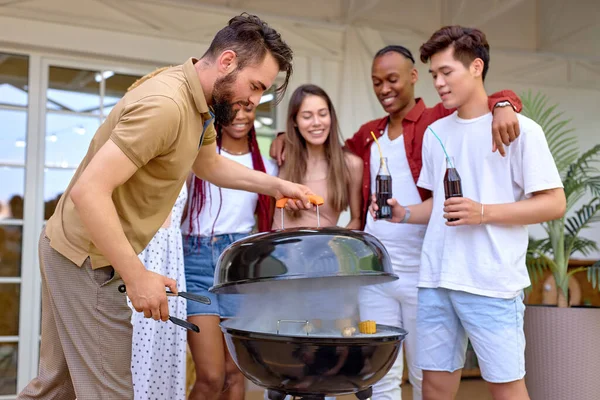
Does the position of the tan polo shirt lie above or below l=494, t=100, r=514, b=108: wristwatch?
below

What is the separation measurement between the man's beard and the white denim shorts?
960 millimetres

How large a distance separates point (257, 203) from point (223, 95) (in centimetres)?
113

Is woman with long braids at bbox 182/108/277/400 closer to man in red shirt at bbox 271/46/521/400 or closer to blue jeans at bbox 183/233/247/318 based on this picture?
blue jeans at bbox 183/233/247/318

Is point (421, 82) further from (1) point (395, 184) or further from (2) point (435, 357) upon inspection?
(2) point (435, 357)

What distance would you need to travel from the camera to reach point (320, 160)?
111 inches

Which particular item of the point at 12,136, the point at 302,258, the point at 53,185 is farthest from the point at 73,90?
the point at 302,258

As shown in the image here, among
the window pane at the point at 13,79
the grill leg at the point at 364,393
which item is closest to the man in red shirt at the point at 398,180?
the grill leg at the point at 364,393

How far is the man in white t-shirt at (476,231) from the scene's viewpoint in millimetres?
2047

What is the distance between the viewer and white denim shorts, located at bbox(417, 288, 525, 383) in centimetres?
204

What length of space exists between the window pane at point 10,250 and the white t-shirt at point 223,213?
178 cm

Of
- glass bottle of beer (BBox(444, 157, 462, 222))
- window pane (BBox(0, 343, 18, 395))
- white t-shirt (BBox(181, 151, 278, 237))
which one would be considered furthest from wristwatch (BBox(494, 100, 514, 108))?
window pane (BBox(0, 343, 18, 395))

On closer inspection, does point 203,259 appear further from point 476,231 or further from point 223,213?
point 476,231

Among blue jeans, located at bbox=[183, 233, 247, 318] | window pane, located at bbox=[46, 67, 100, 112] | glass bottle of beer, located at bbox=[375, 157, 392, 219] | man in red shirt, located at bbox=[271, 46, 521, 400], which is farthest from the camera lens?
window pane, located at bbox=[46, 67, 100, 112]

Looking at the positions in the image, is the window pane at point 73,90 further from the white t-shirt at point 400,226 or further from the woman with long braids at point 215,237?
the white t-shirt at point 400,226
